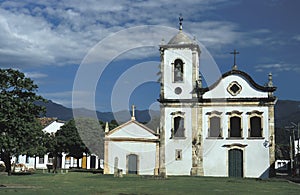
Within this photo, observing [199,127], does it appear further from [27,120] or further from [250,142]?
[27,120]

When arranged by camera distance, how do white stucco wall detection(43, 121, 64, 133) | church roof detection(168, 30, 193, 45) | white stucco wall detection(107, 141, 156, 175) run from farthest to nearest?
1. white stucco wall detection(43, 121, 64, 133)
2. church roof detection(168, 30, 193, 45)
3. white stucco wall detection(107, 141, 156, 175)

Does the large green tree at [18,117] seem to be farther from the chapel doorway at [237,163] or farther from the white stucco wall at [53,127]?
the white stucco wall at [53,127]

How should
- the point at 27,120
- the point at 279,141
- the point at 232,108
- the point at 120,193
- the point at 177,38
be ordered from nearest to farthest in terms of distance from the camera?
the point at 120,193, the point at 27,120, the point at 232,108, the point at 177,38, the point at 279,141

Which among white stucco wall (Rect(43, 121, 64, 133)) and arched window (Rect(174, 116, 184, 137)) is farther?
white stucco wall (Rect(43, 121, 64, 133))

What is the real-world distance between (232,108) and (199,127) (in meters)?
Result: 2.85

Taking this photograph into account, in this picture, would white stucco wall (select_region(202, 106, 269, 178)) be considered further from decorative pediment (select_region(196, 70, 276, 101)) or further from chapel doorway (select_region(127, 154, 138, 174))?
chapel doorway (select_region(127, 154, 138, 174))

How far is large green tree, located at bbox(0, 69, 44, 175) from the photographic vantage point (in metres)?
28.9

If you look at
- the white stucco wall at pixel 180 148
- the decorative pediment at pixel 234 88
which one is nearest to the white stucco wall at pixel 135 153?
the white stucco wall at pixel 180 148

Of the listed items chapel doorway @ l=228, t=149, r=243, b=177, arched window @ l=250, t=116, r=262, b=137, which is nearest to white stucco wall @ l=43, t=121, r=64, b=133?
chapel doorway @ l=228, t=149, r=243, b=177

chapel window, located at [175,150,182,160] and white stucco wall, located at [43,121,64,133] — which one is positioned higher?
white stucco wall, located at [43,121,64,133]

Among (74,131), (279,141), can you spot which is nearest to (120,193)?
(74,131)

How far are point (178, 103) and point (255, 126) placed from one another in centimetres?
603

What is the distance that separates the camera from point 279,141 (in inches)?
3049

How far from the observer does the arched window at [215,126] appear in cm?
3300
